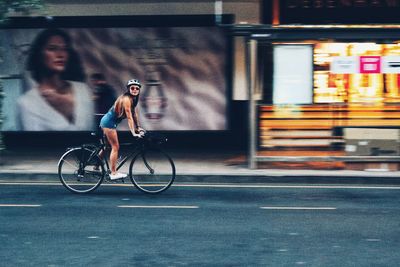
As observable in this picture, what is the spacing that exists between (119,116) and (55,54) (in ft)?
17.8

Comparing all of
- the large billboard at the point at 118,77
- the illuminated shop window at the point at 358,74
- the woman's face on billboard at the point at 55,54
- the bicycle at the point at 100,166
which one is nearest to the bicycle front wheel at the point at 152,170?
the bicycle at the point at 100,166

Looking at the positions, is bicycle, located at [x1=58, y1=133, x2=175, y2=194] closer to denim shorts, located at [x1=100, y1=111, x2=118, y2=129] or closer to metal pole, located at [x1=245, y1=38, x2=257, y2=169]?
denim shorts, located at [x1=100, y1=111, x2=118, y2=129]

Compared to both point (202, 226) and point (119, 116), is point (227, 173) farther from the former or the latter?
point (202, 226)

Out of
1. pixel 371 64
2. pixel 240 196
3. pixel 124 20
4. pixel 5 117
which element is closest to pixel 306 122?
pixel 371 64

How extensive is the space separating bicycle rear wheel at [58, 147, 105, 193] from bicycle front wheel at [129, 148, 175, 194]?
0.55 meters

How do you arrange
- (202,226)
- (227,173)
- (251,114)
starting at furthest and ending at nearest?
(251,114) < (227,173) < (202,226)

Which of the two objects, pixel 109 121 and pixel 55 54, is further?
pixel 55 54

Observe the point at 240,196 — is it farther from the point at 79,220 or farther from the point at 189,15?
the point at 189,15

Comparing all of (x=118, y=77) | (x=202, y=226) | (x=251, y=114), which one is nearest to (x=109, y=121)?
(x=202, y=226)

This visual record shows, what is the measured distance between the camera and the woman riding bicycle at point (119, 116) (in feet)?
36.9

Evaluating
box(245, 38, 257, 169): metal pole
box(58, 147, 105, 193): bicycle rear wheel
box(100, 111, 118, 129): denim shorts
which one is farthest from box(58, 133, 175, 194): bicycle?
box(245, 38, 257, 169): metal pole

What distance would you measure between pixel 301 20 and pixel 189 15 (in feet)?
8.13

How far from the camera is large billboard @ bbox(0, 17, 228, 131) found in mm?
16000

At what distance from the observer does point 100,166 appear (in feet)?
37.8
